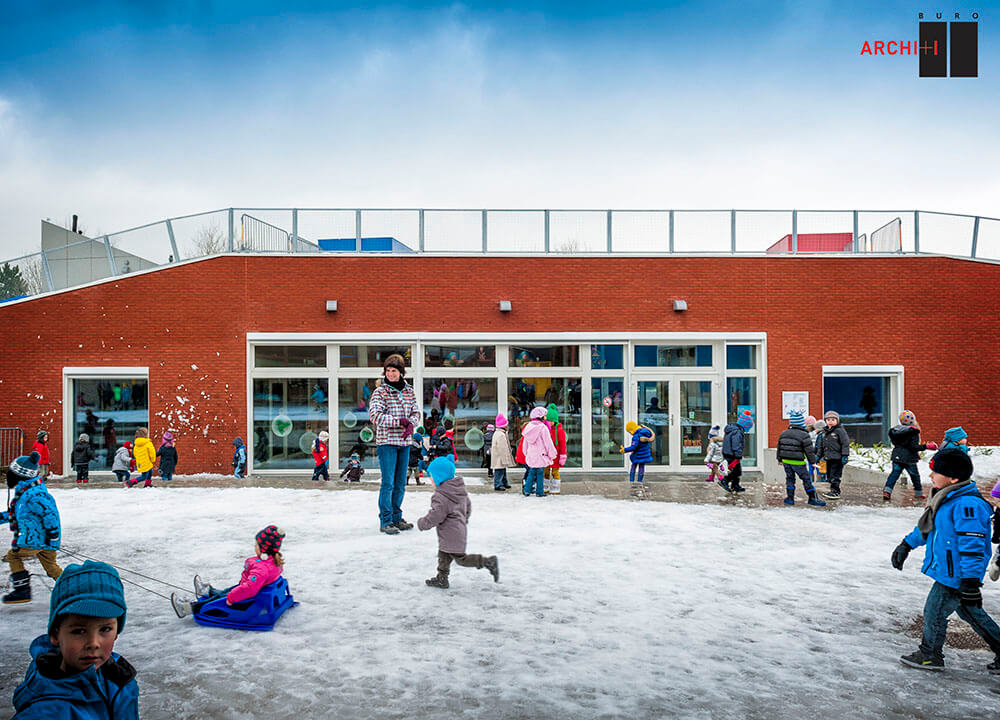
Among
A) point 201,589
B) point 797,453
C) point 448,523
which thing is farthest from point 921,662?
point 797,453

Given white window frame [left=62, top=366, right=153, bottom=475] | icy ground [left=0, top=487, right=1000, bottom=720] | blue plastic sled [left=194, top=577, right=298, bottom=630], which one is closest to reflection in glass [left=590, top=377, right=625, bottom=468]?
icy ground [left=0, top=487, right=1000, bottom=720]

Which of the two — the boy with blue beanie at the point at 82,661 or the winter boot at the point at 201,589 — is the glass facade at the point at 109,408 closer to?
the winter boot at the point at 201,589

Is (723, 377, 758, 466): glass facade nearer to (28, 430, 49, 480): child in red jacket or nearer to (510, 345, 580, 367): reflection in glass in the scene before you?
(510, 345, 580, 367): reflection in glass

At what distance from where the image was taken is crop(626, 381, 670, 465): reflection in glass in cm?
1795

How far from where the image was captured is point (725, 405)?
18.0 m

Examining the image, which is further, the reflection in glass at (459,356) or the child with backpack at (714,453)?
the reflection in glass at (459,356)

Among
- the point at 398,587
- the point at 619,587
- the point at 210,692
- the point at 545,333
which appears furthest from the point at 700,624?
the point at 545,333

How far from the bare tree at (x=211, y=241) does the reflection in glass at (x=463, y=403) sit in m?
5.72

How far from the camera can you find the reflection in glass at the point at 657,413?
707 inches

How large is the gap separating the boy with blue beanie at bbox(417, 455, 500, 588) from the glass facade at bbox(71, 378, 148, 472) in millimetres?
12777

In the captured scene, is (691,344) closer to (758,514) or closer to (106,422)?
(758,514)

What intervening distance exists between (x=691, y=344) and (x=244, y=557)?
1253 cm

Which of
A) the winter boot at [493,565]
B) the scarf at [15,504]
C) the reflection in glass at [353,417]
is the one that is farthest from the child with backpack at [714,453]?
the scarf at [15,504]

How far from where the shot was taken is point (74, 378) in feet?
57.2
